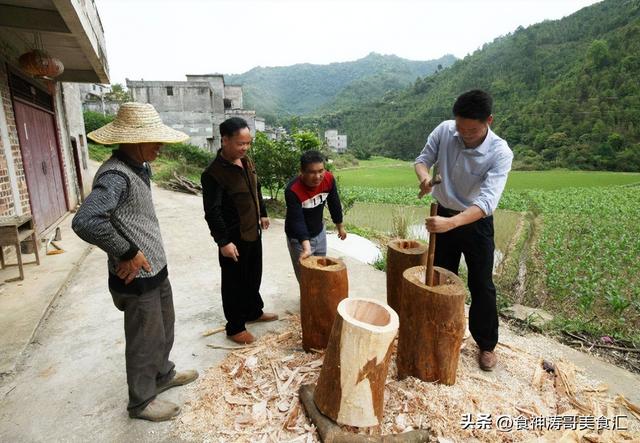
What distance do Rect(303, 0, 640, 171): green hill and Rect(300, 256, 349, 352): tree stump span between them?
14.1m

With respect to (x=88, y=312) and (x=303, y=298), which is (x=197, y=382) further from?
(x=88, y=312)

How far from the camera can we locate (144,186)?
2172mm

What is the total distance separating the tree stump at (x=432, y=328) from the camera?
7.53 feet

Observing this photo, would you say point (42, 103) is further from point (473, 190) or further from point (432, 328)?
point (432, 328)

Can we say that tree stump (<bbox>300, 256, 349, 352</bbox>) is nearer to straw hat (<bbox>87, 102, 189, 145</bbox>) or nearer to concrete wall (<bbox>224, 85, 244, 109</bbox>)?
straw hat (<bbox>87, 102, 189, 145</bbox>)

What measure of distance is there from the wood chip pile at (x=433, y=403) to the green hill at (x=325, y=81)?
8479 centimetres

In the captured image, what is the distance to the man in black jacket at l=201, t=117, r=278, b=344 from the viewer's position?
2789mm

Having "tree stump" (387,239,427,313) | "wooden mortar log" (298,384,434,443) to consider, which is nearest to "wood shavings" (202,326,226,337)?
"wooden mortar log" (298,384,434,443)

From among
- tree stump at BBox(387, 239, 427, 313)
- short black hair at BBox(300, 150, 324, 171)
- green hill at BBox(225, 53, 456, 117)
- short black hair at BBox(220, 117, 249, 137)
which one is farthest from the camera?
green hill at BBox(225, 53, 456, 117)

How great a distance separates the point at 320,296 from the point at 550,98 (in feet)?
141

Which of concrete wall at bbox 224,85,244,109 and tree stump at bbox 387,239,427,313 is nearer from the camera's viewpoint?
tree stump at bbox 387,239,427,313

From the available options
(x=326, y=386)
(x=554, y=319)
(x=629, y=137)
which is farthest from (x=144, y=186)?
(x=629, y=137)

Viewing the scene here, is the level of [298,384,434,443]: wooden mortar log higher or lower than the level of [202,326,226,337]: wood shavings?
higher

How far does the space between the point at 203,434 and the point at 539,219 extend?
34.8 feet
